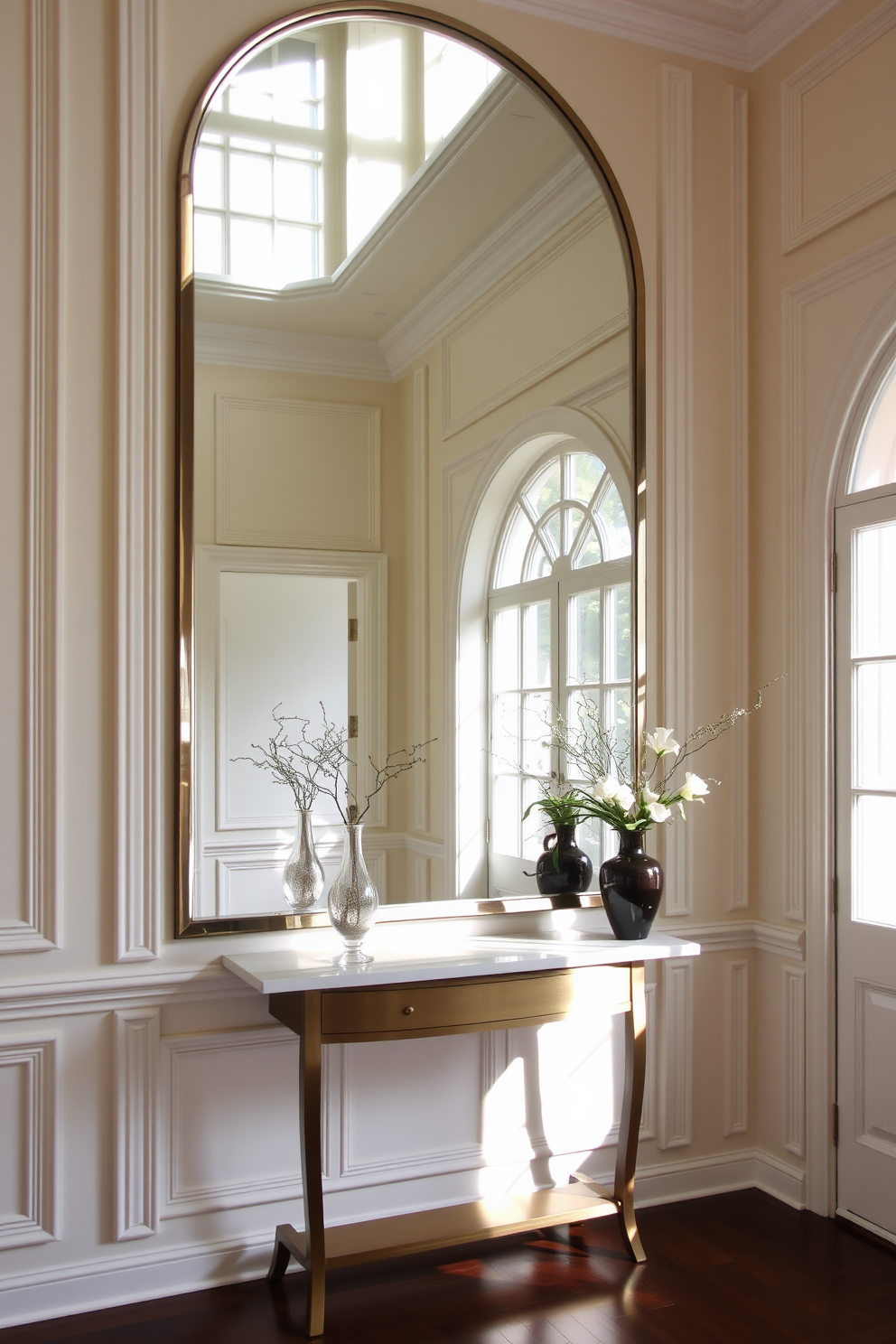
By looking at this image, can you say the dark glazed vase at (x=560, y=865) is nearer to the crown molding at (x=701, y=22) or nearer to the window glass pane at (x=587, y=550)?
the window glass pane at (x=587, y=550)

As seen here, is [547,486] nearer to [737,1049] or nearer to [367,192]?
[367,192]

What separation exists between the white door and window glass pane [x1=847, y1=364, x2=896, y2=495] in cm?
7

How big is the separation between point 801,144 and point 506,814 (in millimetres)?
2173

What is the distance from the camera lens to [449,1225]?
275 cm

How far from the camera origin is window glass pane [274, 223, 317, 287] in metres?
2.85

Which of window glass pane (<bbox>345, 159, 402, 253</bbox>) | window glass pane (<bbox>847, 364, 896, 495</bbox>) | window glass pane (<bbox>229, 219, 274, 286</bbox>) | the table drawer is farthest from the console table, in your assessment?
window glass pane (<bbox>345, 159, 402, 253</bbox>)

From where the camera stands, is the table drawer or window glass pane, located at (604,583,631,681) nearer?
the table drawer

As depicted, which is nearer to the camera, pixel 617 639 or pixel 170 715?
pixel 170 715

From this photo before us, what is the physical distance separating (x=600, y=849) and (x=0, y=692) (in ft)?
5.58

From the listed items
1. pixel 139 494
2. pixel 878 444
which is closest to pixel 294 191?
pixel 139 494

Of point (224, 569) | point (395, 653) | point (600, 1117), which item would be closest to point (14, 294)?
point (224, 569)

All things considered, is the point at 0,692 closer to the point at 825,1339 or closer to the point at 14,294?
the point at 14,294

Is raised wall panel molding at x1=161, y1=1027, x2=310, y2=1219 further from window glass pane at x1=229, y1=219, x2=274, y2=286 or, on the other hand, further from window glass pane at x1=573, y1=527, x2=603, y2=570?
window glass pane at x1=229, y1=219, x2=274, y2=286

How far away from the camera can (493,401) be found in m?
3.17
